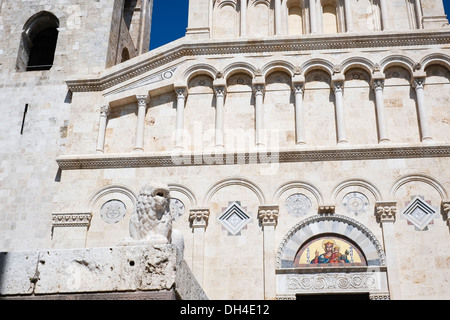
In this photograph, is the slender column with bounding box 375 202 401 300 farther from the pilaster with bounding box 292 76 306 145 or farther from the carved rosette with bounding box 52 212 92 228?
the carved rosette with bounding box 52 212 92 228

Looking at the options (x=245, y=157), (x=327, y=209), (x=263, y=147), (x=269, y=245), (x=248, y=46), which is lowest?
(x=269, y=245)

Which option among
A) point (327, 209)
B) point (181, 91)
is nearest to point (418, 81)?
point (327, 209)

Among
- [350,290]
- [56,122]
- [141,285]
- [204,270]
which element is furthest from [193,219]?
[141,285]

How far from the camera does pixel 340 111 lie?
17547 millimetres

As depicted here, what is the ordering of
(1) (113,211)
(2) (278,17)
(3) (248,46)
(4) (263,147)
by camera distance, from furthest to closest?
(2) (278,17) < (3) (248,46) < (4) (263,147) < (1) (113,211)

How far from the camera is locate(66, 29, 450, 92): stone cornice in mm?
18203

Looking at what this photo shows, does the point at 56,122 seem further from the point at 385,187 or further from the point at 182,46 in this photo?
the point at 385,187

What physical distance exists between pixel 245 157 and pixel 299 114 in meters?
1.86

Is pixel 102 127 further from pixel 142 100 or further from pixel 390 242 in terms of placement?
pixel 390 242

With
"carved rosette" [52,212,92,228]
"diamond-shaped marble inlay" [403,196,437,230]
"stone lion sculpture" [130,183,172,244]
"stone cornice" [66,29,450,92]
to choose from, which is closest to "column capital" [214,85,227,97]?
"stone cornice" [66,29,450,92]

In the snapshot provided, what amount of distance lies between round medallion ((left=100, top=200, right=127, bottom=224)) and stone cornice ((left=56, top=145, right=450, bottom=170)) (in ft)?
3.23

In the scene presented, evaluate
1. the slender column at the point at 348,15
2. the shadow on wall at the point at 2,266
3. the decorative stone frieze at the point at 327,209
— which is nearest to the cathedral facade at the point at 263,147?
the decorative stone frieze at the point at 327,209

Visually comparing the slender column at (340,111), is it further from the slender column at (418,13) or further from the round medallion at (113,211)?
the round medallion at (113,211)

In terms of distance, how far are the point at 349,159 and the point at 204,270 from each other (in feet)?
14.6
